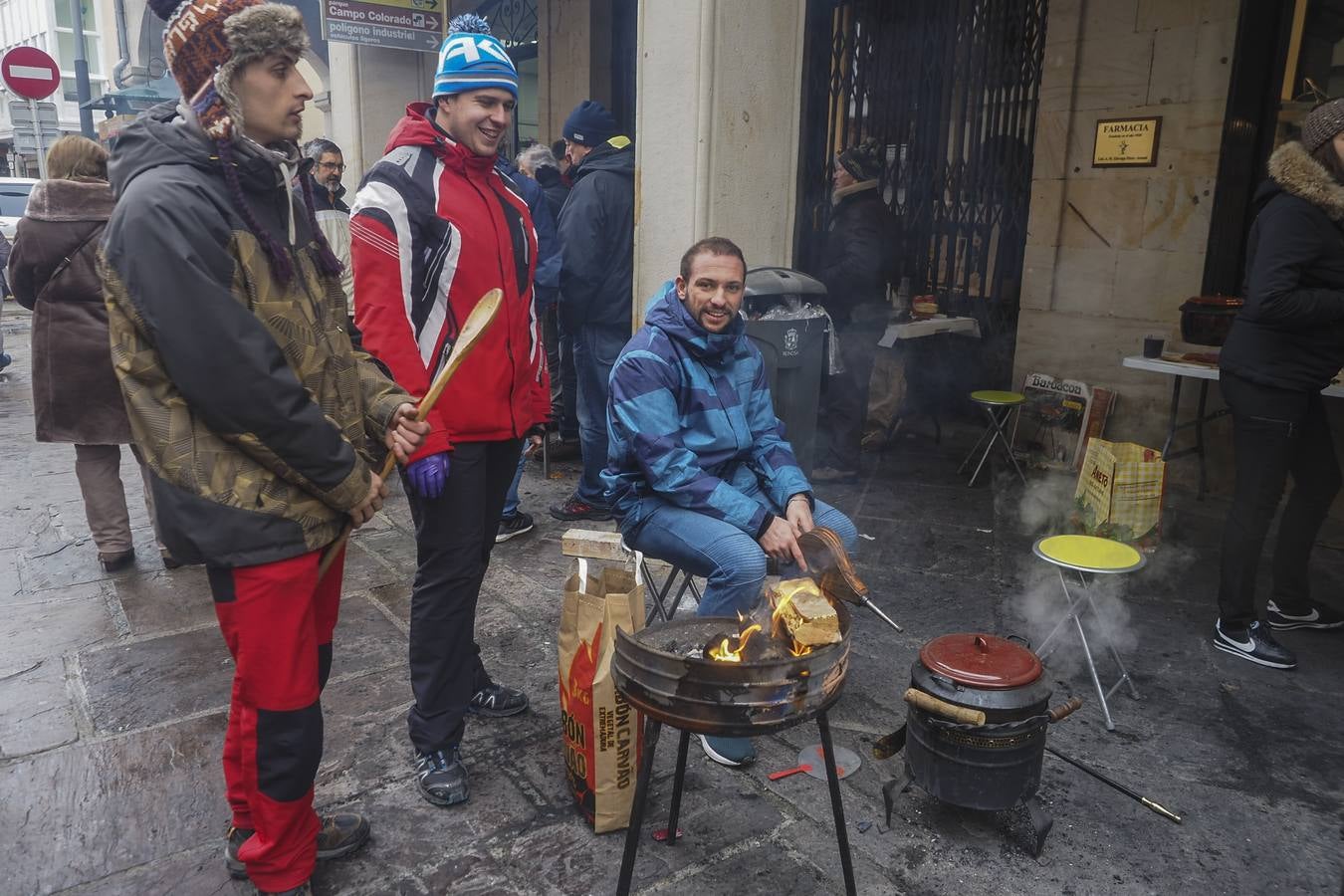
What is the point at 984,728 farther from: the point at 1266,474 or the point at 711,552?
the point at 1266,474

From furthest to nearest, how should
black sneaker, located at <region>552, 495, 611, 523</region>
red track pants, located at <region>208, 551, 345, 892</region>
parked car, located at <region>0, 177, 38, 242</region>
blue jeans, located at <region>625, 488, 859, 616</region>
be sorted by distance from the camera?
parked car, located at <region>0, 177, 38, 242</region> → black sneaker, located at <region>552, 495, 611, 523</region> → blue jeans, located at <region>625, 488, 859, 616</region> → red track pants, located at <region>208, 551, 345, 892</region>

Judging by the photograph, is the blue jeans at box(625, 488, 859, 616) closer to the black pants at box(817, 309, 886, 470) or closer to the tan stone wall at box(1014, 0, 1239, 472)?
the black pants at box(817, 309, 886, 470)

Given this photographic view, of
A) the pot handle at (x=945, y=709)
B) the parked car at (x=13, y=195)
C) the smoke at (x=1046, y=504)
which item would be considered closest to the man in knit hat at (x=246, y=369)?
the pot handle at (x=945, y=709)

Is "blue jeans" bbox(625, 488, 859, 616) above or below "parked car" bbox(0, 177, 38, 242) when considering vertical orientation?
below

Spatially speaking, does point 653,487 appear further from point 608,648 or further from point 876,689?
point 876,689

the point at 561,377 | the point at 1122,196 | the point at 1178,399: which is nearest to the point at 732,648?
the point at 1178,399

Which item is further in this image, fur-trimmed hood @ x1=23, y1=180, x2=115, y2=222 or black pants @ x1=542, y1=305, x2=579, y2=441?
black pants @ x1=542, y1=305, x2=579, y2=441

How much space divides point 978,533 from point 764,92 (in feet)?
9.32

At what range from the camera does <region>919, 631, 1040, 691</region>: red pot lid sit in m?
2.71

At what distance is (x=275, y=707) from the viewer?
7.64 feet

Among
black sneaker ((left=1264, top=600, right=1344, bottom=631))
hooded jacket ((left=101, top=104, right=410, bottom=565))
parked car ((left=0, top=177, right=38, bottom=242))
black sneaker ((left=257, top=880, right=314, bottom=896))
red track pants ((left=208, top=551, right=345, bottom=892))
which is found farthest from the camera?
parked car ((left=0, top=177, right=38, bottom=242))

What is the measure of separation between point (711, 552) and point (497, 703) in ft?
3.35

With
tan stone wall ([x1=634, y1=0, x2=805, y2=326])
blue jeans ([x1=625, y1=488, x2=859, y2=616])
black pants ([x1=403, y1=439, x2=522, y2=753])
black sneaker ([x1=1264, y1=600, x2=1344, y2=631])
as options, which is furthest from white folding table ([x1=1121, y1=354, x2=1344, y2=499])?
black pants ([x1=403, y1=439, x2=522, y2=753])

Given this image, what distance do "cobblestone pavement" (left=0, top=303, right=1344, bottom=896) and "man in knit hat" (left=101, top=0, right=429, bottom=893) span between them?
0.56 metres
